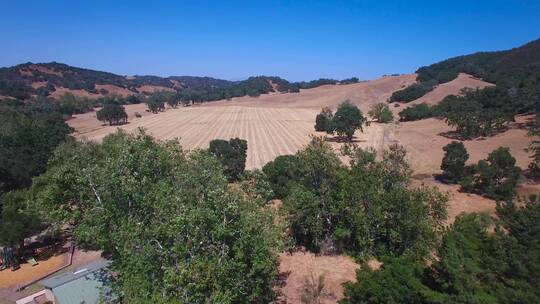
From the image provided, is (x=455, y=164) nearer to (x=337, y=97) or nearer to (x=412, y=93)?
(x=412, y=93)

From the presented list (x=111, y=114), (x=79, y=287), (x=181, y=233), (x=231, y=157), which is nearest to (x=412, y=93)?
(x=231, y=157)

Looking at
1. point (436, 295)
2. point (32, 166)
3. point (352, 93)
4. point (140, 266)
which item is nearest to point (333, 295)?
point (436, 295)

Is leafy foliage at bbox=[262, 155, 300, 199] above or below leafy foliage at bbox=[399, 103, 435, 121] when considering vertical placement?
below

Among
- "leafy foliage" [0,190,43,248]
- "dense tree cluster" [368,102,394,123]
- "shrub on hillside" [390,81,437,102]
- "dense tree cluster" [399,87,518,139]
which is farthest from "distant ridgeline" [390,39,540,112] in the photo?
"leafy foliage" [0,190,43,248]

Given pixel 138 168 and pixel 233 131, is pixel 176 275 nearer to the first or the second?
pixel 138 168

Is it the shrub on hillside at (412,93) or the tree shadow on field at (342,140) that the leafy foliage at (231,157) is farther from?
the shrub on hillside at (412,93)

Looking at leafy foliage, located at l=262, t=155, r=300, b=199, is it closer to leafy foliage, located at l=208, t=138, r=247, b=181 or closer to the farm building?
leafy foliage, located at l=208, t=138, r=247, b=181
